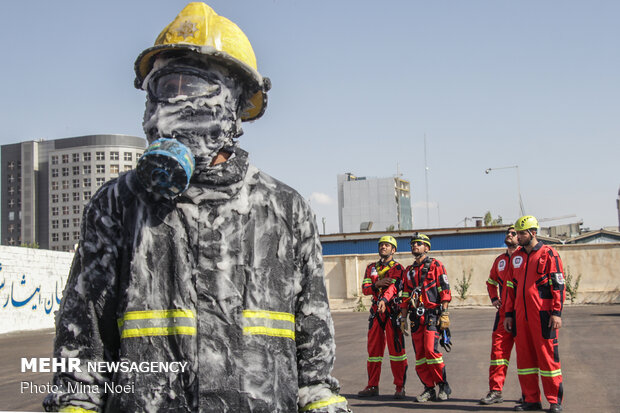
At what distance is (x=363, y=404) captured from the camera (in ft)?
29.4

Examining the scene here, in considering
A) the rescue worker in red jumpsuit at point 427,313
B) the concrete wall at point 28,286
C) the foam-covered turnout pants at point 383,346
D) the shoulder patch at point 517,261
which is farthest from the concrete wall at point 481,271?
the shoulder patch at point 517,261

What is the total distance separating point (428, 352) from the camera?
920 centimetres

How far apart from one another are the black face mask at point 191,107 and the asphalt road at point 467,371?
22.3 feet

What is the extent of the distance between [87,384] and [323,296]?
0.88 m

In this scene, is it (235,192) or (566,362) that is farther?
(566,362)

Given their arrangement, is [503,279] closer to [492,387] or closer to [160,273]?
[492,387]

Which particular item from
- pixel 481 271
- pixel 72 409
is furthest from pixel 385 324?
pixel 481 271

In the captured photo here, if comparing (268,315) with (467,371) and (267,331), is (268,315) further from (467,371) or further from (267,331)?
(467,371)

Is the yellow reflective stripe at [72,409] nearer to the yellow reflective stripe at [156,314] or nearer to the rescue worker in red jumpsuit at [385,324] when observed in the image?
A: the yellow reflective stripe at [156,314]

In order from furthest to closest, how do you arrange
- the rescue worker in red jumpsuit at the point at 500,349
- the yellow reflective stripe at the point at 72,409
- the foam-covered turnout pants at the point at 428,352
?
the foam-covered turnout pants at the point at 428,352 → the rescue worker in red jumpsuit at the point at 500,349 → the yellow reflective stripe at the point at 72,409

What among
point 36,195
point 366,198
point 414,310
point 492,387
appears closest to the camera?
point 492,387

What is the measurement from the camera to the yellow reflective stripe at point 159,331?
2.21 metres

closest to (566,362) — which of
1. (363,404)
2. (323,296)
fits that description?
(363,404)

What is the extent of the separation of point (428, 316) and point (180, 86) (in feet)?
24.8
